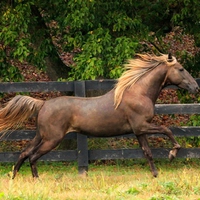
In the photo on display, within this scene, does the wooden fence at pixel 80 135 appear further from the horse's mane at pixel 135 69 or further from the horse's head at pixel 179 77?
the horse's head at pixel 179 77

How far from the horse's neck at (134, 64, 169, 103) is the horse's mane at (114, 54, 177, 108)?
0.28ft

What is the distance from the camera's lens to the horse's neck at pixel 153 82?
10.4 metres

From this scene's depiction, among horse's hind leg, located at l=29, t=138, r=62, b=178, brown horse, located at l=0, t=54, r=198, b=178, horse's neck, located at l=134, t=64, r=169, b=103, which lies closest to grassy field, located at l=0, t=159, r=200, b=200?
horse's hind leg, located at l=29, t=138, r=62, b=178

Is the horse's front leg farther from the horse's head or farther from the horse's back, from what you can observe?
the horse's head

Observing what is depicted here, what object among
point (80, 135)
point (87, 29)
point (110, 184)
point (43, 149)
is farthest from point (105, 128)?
point (87, 29)

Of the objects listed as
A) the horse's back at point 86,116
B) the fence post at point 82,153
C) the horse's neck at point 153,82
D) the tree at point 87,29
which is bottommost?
the fence post at point 82,153

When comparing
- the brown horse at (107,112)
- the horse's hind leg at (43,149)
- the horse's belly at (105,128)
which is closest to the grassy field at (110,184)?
the horse's hind leg at (43,149)

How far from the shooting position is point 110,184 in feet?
30.6

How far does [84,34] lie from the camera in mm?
11664

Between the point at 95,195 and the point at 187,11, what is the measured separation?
491 cm

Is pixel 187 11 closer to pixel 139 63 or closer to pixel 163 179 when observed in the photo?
pixel 139 63

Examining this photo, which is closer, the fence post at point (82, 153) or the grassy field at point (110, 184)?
the grassy field at point (110, 184)

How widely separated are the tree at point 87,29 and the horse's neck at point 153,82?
65cm

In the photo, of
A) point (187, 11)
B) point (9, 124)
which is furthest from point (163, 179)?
point (187, 11)
